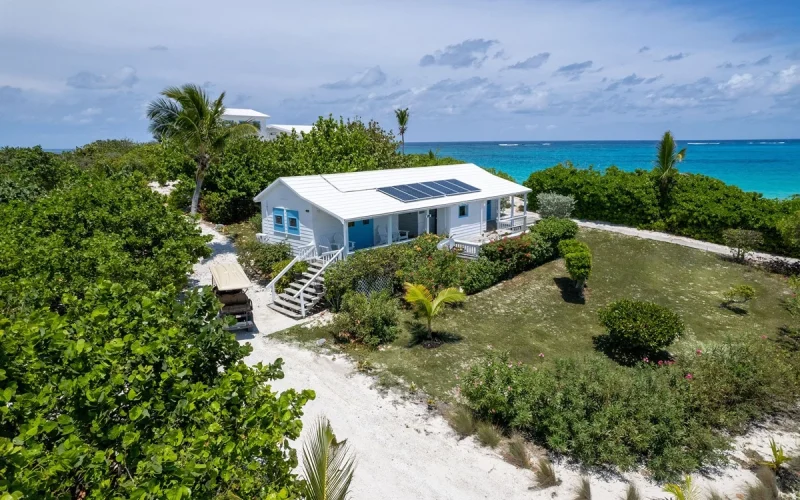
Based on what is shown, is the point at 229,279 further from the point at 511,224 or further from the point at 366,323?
the point at 511,224

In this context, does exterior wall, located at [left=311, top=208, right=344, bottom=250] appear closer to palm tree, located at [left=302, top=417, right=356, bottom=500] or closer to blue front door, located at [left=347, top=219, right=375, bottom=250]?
blue front door, located at [left=347, top=219, right=375, bottom=250]

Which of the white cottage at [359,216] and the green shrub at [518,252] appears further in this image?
the green shrub at [518,252]

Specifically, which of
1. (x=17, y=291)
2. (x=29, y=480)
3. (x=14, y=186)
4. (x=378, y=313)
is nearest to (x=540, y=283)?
(x=378, y=313)

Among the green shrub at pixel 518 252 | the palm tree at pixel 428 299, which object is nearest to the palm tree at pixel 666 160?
the green shrub at pixel 518 252

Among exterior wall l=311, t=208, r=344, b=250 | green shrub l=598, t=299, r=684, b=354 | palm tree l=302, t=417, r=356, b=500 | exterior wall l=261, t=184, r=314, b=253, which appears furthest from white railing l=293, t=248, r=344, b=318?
palm tree l=302, t=417, r=356, b=500

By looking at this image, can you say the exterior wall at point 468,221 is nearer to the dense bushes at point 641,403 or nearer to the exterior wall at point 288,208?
the exterior wall at point 288,208

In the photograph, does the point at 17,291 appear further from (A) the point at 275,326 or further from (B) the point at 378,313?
(B) the point at 378,313
